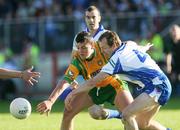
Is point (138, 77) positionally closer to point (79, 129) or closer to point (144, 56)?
point (144, 56)

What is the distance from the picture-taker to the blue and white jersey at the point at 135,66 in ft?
34.7

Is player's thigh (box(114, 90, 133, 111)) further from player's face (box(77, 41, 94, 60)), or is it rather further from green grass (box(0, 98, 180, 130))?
green grass (box(0, 98, 180, 130))

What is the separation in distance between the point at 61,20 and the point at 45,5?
6.17 ft

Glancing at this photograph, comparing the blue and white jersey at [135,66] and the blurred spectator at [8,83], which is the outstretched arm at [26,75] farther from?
the blurred spectator at [8,83]

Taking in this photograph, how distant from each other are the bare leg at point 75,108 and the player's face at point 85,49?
0.69 meters

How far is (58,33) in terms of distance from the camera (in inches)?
993

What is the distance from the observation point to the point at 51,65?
2516cm

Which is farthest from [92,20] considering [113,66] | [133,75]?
[113,66]

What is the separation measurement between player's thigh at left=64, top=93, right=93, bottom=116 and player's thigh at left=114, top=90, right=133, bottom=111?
49 centimetres

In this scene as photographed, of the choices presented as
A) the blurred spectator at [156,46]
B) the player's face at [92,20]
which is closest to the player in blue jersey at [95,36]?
the player's face at [92,20]

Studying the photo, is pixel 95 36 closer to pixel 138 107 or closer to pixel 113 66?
pixel 113 66

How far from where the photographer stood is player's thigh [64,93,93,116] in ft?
38.4

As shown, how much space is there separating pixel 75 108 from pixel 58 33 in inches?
538

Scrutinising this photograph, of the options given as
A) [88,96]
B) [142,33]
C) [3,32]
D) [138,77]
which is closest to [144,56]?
[138,77]
